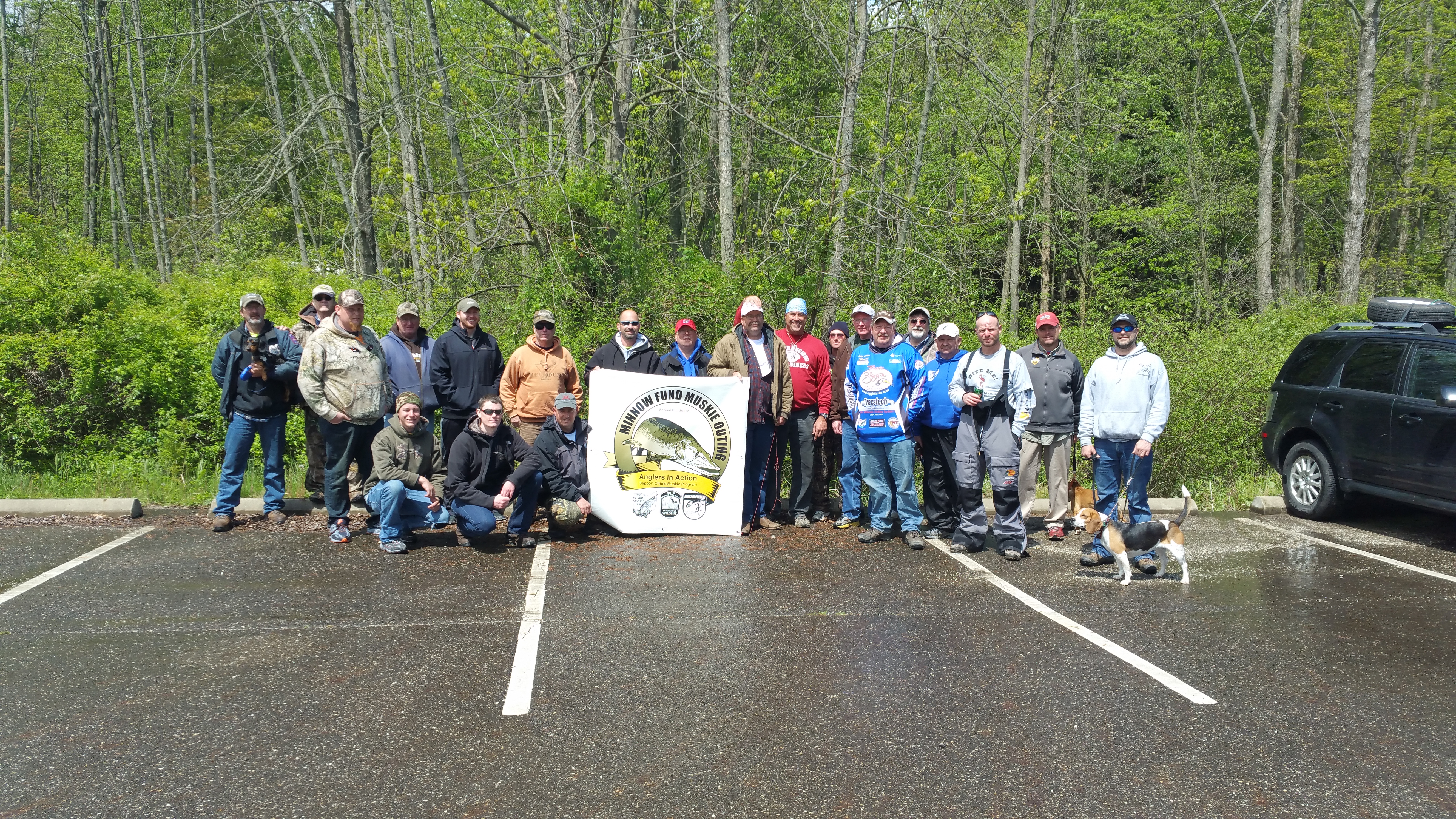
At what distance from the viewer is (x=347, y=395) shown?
7.66 metres

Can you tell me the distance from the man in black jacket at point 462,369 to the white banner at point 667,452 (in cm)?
102

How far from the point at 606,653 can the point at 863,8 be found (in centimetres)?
1021

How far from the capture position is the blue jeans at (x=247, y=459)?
8016mm

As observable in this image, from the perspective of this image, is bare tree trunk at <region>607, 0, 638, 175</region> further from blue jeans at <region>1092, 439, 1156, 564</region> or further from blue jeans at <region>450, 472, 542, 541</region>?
blue jeans at <region>1092, 439, 1156, 564</region>

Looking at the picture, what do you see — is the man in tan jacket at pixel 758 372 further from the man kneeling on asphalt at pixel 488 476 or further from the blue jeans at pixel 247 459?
the blue jeans at pixel 247 459

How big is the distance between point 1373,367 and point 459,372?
8.98m

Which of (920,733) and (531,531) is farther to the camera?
(531,531)

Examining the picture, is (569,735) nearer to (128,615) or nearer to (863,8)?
(128,615)

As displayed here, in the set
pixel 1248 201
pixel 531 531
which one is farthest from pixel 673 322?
pixel 1248 201

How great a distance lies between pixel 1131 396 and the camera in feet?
23.9

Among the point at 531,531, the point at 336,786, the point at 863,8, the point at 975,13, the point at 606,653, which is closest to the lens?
the point at 336,786

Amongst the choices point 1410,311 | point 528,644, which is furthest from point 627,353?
point 1410,311

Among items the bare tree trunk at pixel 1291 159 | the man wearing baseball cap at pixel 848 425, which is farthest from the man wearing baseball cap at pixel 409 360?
the bare tree trunk at pixel 1291 159

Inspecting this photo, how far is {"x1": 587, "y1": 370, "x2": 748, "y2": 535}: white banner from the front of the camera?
26.9 feet
